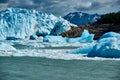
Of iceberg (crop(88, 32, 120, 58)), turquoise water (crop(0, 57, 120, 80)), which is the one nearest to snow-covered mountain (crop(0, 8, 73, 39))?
iceberg (crop(88, 32, 120, 58))

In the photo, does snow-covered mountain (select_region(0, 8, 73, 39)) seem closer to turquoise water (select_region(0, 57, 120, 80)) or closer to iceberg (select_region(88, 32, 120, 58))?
iceberg (select_region(88, 32, 120, 58))

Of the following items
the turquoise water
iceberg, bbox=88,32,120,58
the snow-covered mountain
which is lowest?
the turquoise water

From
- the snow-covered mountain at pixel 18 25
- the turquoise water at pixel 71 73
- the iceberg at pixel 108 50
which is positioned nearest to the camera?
the turquoise water at pixel 71 73

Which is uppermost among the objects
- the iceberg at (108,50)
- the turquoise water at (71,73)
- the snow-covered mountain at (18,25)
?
the snow-covered mountain at (18,25)

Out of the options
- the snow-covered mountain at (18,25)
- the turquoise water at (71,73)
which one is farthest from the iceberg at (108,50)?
the snow-covered mountain at (18,25)

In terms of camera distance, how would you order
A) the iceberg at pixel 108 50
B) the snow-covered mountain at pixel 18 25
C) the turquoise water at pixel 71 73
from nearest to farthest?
the turquoise water at pixel 71 73 → the iceberg at pixel 108 50 → the snow-covered mountain at pixel 18 25

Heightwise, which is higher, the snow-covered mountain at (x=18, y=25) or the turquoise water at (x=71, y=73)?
the snow-covered mountain at (x=18, y=25)

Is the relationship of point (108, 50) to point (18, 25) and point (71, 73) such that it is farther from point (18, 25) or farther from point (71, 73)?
point (18, 25)

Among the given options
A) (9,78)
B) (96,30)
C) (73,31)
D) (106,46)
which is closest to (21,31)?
(73,31)

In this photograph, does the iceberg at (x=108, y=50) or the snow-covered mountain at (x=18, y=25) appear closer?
the iceberg at (x=108, y=50)

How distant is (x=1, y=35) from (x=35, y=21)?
1838 cm

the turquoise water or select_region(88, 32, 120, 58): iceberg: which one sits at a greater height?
select_region(88, 32, 120, 58): iceberg

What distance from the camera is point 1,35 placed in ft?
372

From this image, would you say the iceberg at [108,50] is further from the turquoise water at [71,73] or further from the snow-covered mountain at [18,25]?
the snow-covered mountain at [18,25]
